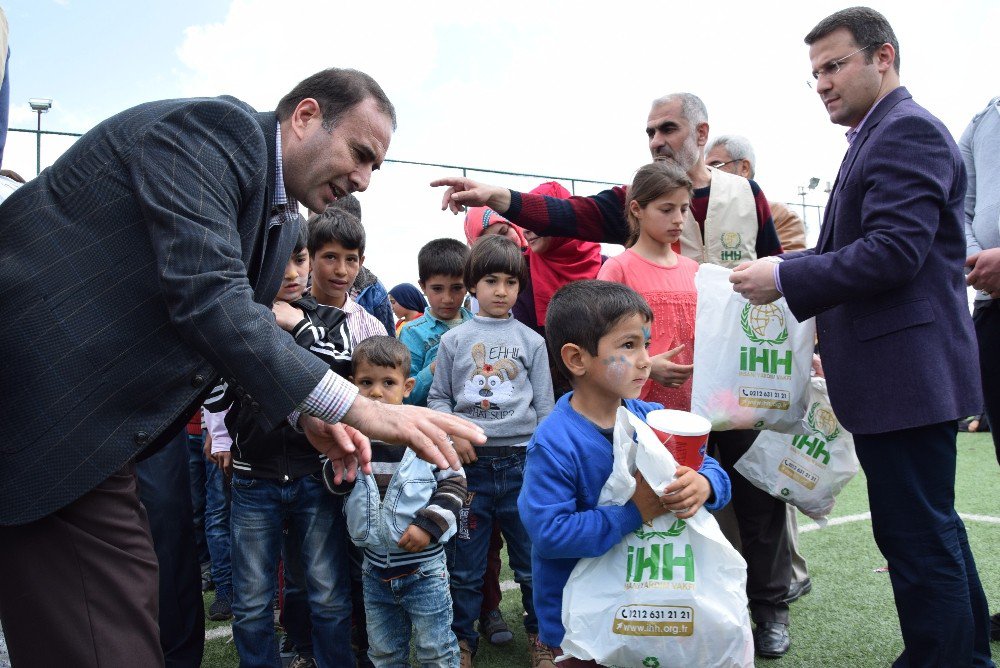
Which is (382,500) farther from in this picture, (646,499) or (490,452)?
(646,499)

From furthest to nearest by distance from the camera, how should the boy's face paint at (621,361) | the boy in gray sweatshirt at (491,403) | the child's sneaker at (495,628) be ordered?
the child's sneaker at (495,628) → the boy in gray sweatshirt at (491,403) → the boy's face paint at (621,361)

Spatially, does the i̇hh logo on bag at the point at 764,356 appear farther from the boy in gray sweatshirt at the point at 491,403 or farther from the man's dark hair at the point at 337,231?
the man's dark hair at the point at 337,231

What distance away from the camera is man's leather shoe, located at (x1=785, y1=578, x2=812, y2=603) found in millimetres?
3678

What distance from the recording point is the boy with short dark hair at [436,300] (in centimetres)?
400

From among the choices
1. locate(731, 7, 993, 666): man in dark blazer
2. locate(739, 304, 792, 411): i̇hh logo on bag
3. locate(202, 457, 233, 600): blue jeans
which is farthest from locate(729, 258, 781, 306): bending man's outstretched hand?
locate(202, 457, 233, 600): blue jeans

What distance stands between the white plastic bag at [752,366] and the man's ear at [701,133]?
108 centimetres

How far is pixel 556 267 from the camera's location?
13.6 ft

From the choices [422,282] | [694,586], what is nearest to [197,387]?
[694,586]

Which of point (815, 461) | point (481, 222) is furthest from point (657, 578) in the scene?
point (481, 222)

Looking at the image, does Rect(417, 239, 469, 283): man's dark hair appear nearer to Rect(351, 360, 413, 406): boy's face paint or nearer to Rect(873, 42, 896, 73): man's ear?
Rect(351, 360, 413, 406): boy's face paint

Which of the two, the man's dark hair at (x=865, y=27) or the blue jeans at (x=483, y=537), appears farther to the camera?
the blue jeans at (x=483, y=537)

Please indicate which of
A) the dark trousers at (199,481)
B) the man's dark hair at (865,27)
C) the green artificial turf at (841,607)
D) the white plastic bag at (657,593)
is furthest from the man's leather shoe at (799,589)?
the dark trousers at (199,481)

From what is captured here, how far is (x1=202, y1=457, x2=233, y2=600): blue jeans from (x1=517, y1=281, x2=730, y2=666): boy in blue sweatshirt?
240 centimetres

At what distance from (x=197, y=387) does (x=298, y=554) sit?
Answer: 160cm
